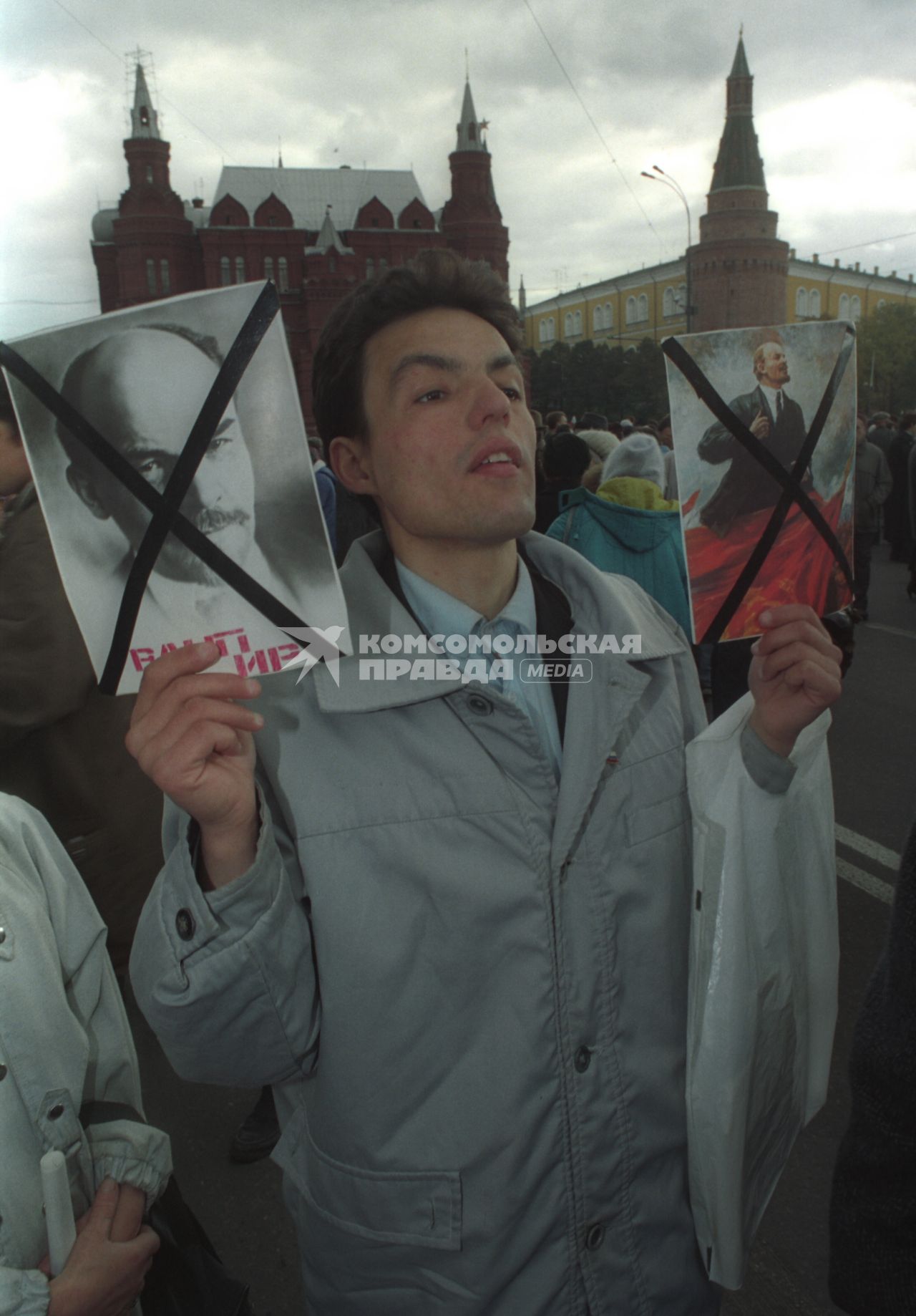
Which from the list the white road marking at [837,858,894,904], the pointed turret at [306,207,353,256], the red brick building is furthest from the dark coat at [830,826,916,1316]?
the pointed turret at [306,207,353,256]

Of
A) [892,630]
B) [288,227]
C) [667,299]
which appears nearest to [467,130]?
[288,227]

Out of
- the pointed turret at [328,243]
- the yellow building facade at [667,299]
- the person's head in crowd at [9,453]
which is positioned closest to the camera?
the person's head in crowd at [9,453]

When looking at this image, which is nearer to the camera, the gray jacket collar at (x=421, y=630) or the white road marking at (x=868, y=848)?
the gray jacket collar at (x=421, y=630)

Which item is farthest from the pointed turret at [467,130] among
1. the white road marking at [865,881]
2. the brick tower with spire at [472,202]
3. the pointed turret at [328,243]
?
the white road marking at [865,881]

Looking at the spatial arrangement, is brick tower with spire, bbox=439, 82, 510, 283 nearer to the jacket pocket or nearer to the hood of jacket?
the hood of jacket

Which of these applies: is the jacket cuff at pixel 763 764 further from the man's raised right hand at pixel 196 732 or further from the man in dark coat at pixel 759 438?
the man's raised right hand at pixel 196 732

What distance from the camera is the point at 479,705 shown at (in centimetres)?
126

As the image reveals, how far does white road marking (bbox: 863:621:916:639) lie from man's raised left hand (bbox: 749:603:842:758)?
7.80 metres

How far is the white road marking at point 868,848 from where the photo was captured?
4.09 metres

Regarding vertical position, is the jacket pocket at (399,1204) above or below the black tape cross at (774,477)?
below

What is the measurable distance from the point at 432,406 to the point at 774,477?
1.78ft

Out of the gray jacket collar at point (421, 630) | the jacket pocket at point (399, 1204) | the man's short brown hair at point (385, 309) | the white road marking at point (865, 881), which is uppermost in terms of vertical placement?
the man's short brown hair at point (385, 309)

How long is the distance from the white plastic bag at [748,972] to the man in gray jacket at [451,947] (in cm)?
4

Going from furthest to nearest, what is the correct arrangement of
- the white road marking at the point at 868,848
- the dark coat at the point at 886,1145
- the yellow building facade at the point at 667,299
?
the yellow building facade at the point at 667,299, the white road marking at the point at 868,848, the dark coat at the point at 886,1145
